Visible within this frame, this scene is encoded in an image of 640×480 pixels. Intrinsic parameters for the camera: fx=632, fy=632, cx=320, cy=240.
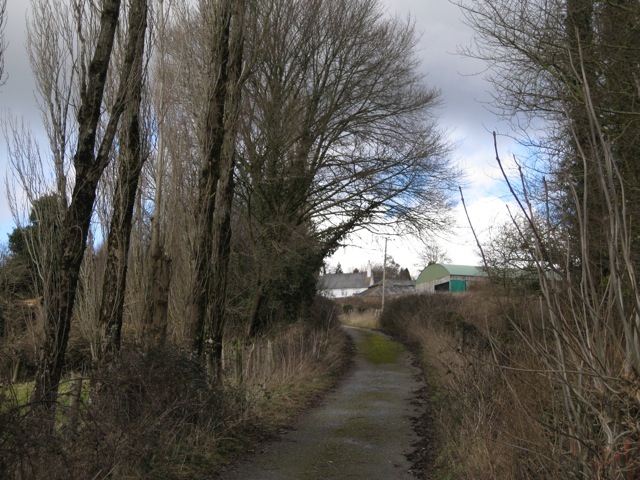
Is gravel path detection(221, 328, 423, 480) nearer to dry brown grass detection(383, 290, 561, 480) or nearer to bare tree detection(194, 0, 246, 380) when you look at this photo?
dry brown grass detection(383, 290, 561, 480)

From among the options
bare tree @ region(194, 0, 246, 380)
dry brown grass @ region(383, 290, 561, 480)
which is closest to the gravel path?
dry brown grass @ region(383, 290, 561, 480)

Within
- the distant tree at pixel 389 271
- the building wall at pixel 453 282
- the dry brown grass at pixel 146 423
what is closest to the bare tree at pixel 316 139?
the dry brown grass at pixel 146 423

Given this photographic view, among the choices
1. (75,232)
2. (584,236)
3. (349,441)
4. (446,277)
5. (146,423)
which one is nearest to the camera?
(584,236)

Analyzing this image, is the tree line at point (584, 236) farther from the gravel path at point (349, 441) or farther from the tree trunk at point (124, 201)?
the tree trunk at point (124, 201)

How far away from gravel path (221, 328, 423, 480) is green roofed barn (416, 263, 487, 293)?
3623cm

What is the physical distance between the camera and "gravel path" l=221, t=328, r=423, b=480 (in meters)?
7.65

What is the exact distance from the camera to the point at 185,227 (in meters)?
11.0

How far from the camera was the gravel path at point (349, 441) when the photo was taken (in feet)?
25.1

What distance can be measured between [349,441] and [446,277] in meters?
46.8

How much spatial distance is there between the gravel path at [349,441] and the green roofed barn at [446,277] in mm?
36228

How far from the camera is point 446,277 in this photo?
5500cm

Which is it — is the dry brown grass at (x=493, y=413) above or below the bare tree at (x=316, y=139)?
below

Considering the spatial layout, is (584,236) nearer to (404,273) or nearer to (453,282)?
(453,282)

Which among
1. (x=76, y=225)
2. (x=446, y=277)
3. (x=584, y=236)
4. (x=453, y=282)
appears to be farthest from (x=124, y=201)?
(x=446, y=277)
